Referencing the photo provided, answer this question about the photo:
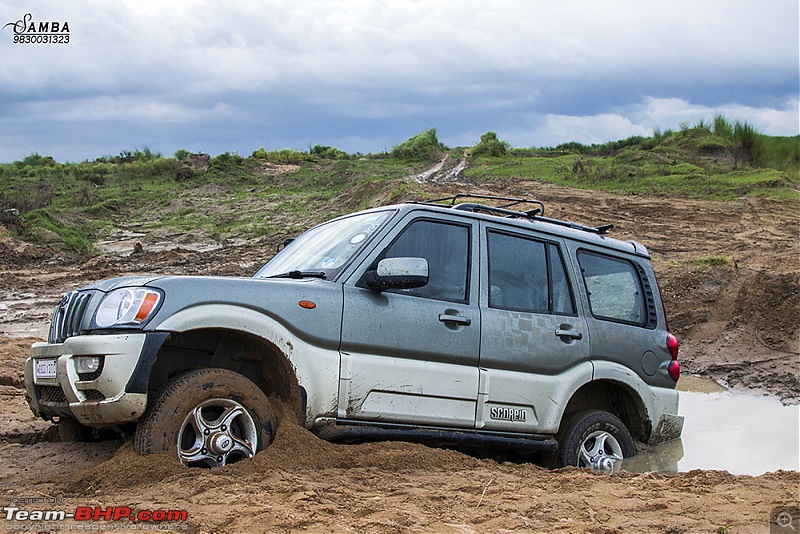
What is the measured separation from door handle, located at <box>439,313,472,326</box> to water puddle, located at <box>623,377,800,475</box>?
5.88 ft

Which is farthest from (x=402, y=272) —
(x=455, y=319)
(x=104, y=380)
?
(x=104, y=380)

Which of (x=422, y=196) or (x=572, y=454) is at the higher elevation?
(x=422, y=196)

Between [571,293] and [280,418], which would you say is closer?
[280,418]

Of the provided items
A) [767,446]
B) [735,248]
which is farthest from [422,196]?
[767,446]

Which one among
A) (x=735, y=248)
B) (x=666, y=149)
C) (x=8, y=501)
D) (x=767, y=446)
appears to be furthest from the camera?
(x=666, y=149)

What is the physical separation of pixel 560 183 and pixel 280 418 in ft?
89.7

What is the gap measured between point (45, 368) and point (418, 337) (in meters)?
2.13

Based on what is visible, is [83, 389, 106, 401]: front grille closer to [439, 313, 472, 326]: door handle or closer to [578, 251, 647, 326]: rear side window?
[439, 313, 472, 326]: door handle

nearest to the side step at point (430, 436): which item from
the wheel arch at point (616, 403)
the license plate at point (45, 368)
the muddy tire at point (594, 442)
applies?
the muddy tire at point (594, 442)

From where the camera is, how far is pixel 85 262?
20.3 m

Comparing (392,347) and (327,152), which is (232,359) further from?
(327,152)

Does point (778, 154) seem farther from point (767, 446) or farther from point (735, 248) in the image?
point (767, 446)

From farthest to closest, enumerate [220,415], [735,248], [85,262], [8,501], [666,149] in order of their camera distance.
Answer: [666,149] < [85,262] < [735,248] < [220,415] < [8,501]

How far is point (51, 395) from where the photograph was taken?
4.36 meters
